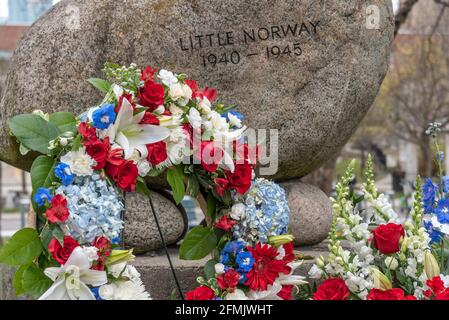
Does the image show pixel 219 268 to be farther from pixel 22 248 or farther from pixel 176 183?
pixel 22 248

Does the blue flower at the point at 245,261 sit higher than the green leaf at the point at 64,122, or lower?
lower

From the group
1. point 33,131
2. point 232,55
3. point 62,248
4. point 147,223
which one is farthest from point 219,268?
point 232,55

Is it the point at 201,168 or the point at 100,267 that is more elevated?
the point at 201,168

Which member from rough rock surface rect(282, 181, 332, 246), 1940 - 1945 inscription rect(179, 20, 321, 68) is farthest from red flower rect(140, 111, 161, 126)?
rough rock surface rect(282, 181, 332, 246)

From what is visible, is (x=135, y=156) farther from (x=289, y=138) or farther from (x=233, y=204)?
(x=289, y=138)

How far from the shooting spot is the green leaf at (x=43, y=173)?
2473 millimetres

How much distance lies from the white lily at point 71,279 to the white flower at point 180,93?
2.56ft

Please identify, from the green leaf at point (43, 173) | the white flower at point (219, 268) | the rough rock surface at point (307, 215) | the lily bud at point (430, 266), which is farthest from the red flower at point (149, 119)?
the rough rock surface at point (307, 215)

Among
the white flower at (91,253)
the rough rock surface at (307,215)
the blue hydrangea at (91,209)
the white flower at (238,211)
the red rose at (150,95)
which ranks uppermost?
the red rose at (150,95)

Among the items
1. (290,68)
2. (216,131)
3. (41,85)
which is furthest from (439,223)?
Answer: (41,85)

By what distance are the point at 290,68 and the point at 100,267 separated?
238cm

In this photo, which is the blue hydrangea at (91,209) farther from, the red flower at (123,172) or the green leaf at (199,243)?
the green leaf at (199,243)
